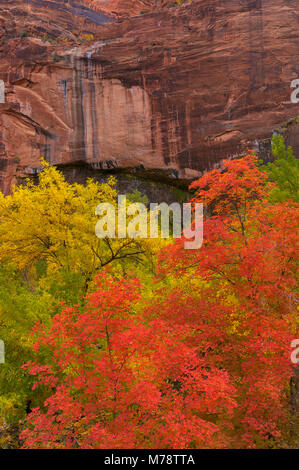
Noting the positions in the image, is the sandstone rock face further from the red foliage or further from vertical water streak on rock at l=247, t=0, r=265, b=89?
the red foliage

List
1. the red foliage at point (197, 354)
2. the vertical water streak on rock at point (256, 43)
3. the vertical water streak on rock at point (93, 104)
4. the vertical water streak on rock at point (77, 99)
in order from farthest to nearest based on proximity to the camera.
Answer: the vertical water streak on rock at point (77, 99)
the vertical water streak on rock at point (93, 104)
the vertical water streak on rock at point (256, 43)
the red foliage at point (197, 354)

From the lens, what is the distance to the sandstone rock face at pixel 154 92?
24438mm

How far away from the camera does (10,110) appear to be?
26281mm

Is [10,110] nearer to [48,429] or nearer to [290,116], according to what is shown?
[290,116]

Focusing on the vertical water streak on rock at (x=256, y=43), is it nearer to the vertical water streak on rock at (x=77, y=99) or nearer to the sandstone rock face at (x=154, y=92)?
the sandstone rock face at (x=154, y=92)

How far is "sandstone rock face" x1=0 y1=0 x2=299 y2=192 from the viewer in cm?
2444

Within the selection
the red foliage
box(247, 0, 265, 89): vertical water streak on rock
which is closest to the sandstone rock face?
box(247, 0, 265, 89): vertical water streak on rock

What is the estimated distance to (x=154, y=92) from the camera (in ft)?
84.7

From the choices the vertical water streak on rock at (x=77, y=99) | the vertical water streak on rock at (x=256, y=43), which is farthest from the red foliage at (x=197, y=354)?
the vertical water streak on rock at (x=77, y=99)

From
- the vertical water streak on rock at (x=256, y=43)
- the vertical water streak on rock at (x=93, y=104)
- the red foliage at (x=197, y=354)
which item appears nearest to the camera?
the red foliage at (x=197, y=354)

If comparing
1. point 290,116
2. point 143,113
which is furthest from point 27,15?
point 290,116

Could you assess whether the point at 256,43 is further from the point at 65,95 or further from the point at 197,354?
the point at 197,354

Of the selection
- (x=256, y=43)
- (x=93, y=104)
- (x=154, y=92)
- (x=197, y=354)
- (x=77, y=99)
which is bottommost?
(x=197, y=354)

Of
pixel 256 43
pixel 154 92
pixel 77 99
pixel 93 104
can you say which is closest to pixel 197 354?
pixel 154 92
